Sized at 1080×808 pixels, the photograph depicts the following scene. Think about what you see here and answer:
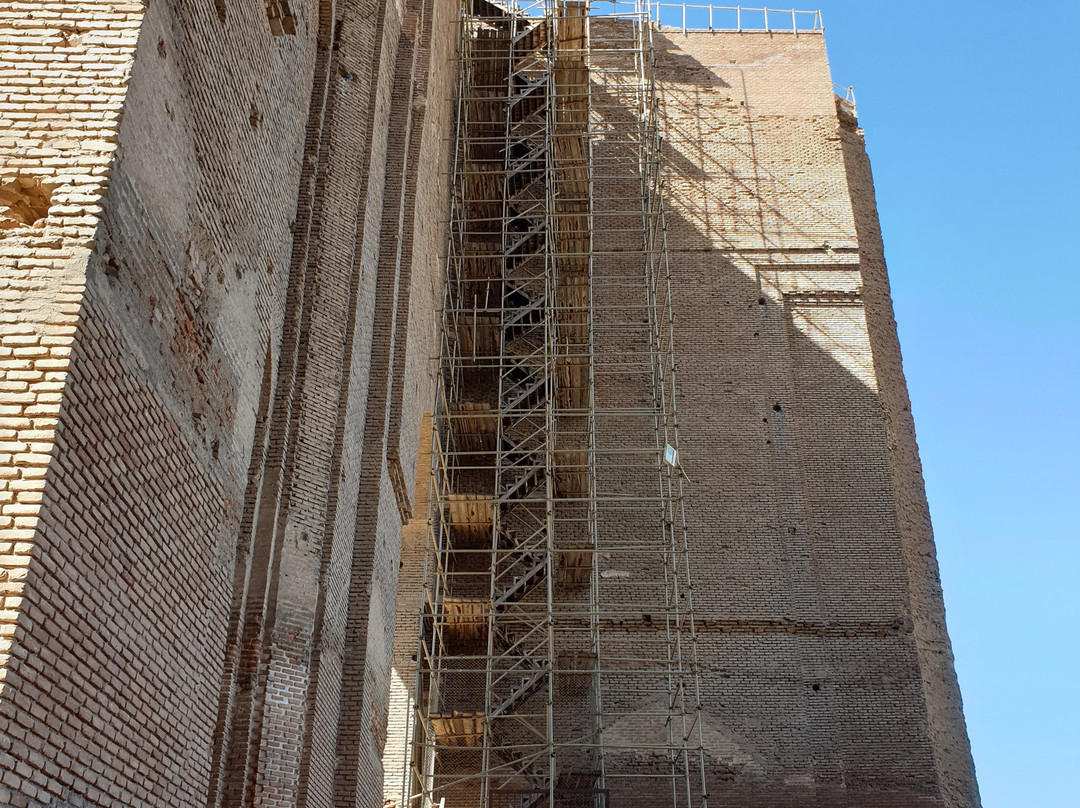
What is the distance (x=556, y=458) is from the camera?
1784 centimetres

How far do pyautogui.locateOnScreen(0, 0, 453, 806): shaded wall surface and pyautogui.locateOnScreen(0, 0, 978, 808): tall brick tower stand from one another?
3cm

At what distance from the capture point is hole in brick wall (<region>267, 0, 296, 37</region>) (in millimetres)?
9180

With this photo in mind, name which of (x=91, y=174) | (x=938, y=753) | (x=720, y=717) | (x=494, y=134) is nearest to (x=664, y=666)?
(x=720, y=717)

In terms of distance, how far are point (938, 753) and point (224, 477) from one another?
40.6 ft

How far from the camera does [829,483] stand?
61.3 ft

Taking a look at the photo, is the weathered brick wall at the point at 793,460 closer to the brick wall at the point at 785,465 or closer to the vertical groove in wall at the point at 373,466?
the brick wall at the point at 785,465

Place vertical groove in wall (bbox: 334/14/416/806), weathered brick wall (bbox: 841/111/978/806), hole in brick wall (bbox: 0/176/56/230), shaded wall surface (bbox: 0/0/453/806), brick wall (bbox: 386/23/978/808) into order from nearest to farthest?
shaded wall surface (bbox: 0/0/453/806) < hole in brick wall (bbox: 0/176/56/230) < vertical groove in wall (bbox: 334/14/416/806) < brick wall (bbox: 386/23/978/808) < weathered brick wall (bbox: 841/111/978/806)

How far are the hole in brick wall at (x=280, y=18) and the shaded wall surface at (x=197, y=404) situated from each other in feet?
0.07

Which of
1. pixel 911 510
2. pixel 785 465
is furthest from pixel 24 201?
pixel 911 510

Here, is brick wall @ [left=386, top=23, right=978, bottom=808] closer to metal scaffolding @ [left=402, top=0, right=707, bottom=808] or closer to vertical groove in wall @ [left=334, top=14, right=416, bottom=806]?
metal scaffolding @ [left=402, top=0, right=707, bottom=808]

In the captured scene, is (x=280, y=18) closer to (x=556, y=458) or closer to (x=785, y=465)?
(x=556, y=458)

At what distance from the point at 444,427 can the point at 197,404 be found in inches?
417

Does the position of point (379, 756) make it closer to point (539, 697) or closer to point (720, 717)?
point (539, 697)

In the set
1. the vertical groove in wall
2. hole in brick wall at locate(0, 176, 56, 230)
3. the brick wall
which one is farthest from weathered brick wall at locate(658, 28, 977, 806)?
hole in brick wall at locate(0, 176, 56, 230)
